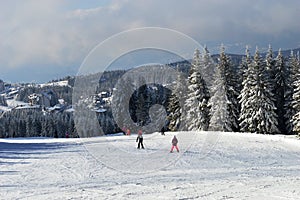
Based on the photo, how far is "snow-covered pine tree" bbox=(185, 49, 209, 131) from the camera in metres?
47.5

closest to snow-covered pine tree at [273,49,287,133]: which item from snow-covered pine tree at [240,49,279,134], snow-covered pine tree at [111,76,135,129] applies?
snow-covered pine tree at [240,49,279,134]

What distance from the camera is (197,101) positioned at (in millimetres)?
48031

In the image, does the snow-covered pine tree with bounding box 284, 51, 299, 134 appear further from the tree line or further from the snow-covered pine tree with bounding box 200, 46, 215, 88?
the snow-covered pine tree with bounding box 200, 46, 215, 88

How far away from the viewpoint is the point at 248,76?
149ft

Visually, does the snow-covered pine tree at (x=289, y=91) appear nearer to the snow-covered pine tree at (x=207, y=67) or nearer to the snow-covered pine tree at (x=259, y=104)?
the snow-covered pine tree at (x=259, y=104)

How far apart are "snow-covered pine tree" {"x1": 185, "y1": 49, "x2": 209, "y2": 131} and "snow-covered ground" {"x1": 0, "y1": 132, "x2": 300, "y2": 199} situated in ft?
62.1

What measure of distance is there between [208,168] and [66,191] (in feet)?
27.4

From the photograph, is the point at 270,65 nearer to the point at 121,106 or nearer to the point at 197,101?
the point at 197,101

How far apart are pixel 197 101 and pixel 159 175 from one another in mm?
31878

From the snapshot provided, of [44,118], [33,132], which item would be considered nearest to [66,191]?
[33,132]

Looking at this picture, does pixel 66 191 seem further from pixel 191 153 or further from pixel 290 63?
pixel 290 63

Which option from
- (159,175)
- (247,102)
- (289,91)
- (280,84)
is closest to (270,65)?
(280,84)

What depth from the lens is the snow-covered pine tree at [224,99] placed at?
151 feet

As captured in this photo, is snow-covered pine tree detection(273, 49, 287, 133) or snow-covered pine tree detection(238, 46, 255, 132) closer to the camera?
snow-covered pine tree detection(238, 46, 255, 132)
